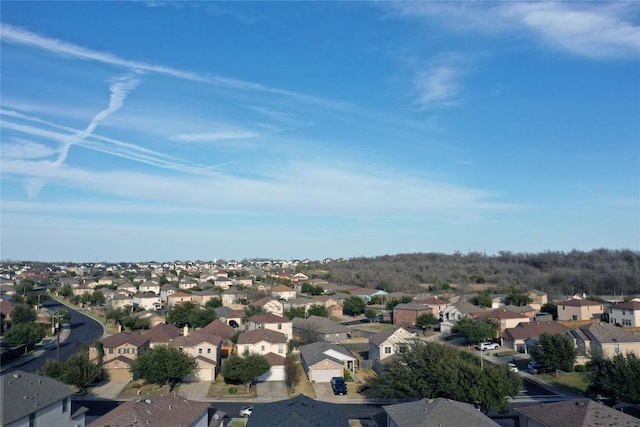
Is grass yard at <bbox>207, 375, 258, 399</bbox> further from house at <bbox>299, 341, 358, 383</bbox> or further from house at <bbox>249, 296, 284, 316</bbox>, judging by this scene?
house at <bbox>249, 296, 284, 316</bbox>

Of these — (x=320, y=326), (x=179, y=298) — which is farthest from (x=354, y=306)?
(x=179, y=298)

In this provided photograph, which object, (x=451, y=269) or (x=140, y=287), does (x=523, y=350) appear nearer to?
(x=140, y=287)

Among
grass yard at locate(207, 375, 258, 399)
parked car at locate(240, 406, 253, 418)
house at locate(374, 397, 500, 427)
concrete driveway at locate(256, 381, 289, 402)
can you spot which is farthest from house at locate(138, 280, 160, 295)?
house at locate(374, 397, 500, 427)

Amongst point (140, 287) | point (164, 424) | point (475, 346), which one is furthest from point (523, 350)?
point (140, 287)

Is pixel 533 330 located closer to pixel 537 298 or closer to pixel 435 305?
pixel 435 305

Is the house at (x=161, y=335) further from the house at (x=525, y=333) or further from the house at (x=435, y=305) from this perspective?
the house at (x=435, y=305)
